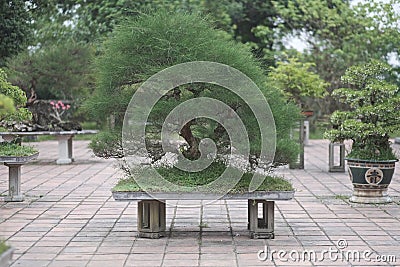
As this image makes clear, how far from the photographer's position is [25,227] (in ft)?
20.8

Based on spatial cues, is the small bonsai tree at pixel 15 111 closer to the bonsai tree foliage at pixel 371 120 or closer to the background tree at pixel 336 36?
the bonsai tree foliage at pixel 371 120

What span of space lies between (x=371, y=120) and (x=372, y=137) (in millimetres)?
235

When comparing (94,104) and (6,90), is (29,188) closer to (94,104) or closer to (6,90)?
(6,90)

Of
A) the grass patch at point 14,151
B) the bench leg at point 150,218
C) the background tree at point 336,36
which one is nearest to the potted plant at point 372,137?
the bench leg at point 150,218

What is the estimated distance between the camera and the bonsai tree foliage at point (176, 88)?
227 inches

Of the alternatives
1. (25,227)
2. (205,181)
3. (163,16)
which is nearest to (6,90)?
(25,227)

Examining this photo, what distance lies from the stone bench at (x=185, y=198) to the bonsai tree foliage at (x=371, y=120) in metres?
2.28

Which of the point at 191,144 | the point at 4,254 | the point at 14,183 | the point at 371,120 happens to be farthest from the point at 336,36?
the point at 4,254

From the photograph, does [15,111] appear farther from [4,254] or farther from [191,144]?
[4,254]

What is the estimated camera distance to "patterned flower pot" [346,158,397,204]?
24.9 ft

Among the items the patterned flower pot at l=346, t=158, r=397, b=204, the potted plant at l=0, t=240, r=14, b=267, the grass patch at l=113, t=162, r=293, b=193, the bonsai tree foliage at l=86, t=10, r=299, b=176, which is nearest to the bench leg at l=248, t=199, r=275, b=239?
the grass patch at l=113, t=162, r=293, b=193

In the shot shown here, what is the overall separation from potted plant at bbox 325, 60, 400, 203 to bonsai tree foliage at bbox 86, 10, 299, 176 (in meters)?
1.91

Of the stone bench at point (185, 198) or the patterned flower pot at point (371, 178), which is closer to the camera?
the stone bench at point (185, 198)

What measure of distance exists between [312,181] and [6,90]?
4722 mm
